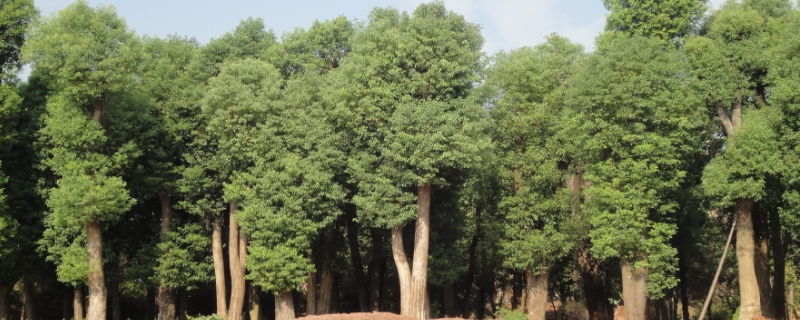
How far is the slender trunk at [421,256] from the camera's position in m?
23.8

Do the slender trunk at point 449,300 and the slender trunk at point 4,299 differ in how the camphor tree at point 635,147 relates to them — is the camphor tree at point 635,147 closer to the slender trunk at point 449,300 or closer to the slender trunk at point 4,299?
the slender trunk at point 449,300

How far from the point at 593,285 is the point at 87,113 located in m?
20.7

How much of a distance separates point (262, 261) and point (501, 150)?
394 inches

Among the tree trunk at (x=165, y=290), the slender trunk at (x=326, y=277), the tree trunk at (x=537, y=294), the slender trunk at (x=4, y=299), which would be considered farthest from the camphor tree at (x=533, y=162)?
the slender trunk at (x=4, y=299)

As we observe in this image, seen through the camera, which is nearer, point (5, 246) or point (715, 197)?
point (715, 197)

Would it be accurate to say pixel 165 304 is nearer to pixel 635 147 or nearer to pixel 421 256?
pixel 421 256

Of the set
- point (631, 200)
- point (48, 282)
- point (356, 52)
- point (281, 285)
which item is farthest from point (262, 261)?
point (48, 282)

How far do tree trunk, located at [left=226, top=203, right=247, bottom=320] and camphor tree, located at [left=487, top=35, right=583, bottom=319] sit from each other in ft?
32.7

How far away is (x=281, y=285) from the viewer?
80.4 ft

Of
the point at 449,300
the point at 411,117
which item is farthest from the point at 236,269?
the point at 411,117

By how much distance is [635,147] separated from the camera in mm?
23531

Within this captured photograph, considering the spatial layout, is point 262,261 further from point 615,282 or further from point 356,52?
point 615,282

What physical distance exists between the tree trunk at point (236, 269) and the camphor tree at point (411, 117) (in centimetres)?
551

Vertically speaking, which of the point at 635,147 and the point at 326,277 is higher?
the point at 635,147
